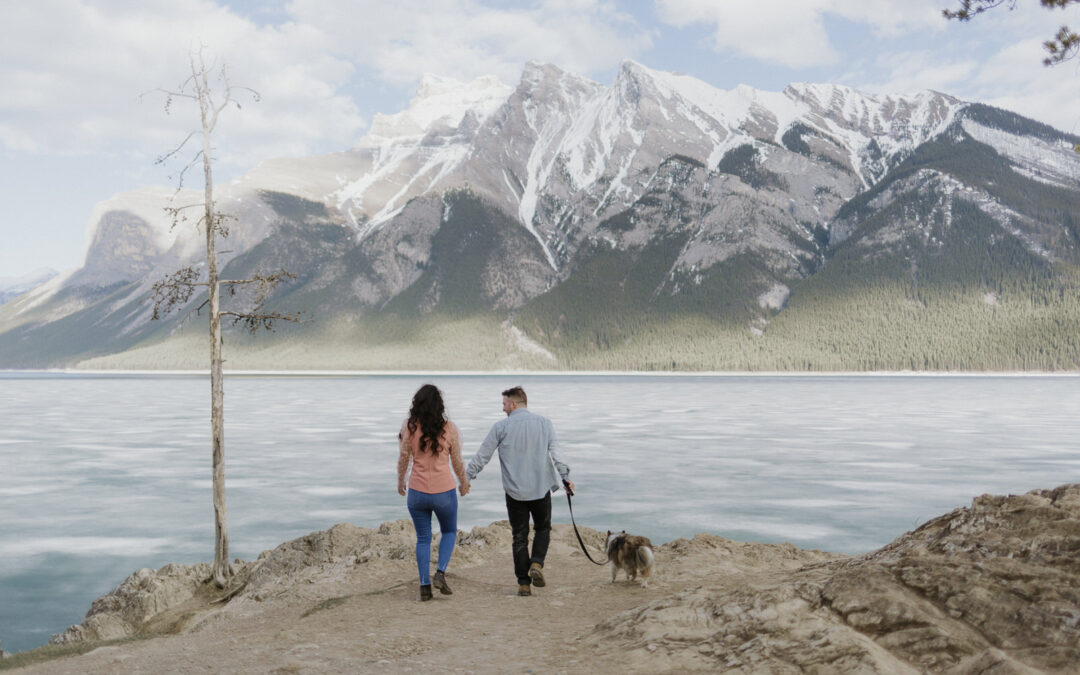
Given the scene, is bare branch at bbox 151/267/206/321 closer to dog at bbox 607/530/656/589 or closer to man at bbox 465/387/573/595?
man at bbox 465/387/573/595

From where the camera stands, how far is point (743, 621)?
281 inches

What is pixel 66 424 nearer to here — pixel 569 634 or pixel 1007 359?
pixel 569 634

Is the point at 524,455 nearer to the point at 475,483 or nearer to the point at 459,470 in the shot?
the point at 459,470

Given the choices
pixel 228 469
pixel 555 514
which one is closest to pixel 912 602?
pixel 555 514

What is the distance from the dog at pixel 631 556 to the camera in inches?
398

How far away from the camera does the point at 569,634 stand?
315 inches

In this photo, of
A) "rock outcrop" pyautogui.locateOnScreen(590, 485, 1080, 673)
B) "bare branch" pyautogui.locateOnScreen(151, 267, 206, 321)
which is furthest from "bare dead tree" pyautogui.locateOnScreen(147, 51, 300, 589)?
"rock outcrop" pyautogui.locateOnScreen(590, 485, 1080, 673)

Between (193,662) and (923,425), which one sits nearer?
(193,662)

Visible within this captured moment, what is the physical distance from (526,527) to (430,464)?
1545mm

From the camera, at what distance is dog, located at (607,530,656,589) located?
10.1 metres

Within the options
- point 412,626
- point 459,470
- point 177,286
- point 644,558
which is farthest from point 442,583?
point 177,286

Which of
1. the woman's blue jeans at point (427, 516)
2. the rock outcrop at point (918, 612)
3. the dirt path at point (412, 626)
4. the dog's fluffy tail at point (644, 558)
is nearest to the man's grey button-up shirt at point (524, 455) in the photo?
the woman's blue jeans at point (427, 516)

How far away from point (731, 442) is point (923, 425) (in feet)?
54.6

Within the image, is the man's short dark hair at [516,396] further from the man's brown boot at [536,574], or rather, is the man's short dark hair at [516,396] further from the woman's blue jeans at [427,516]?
the man's brown boot at [536,574]
